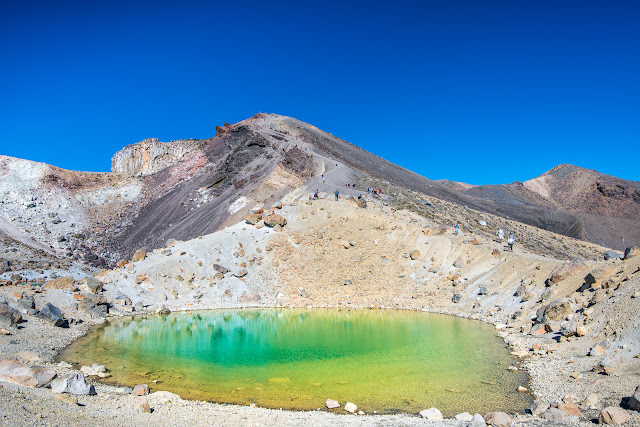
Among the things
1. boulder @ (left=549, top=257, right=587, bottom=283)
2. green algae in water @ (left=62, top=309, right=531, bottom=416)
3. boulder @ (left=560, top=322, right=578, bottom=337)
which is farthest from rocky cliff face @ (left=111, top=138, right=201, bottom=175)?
boulder @ (left=560, top=322, right=578, bottom=337)

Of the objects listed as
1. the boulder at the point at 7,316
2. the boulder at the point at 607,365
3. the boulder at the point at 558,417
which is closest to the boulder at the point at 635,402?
the boulder at the point at 558,417

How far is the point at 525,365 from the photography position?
15.5m

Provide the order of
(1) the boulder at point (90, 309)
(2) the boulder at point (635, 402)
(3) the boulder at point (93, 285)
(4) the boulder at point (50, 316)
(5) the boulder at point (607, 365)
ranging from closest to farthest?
(2) the boulder at point (635, 402), (5) the boulder at point (607, 365), (4) the boulder at point (50, 316), (1) the boulder at point (90, 309), (3) the boulder at point (93, 285)

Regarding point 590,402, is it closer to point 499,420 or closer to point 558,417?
point 558,417

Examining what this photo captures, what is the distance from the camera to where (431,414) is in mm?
11469

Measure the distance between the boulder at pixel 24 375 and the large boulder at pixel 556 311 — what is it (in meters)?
18.6

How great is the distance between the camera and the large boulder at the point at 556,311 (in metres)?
19.2

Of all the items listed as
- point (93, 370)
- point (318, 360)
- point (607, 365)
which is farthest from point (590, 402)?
point (93, 370)

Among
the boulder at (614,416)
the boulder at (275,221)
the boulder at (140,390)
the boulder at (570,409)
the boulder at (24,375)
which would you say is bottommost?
the boulder at (140,390)

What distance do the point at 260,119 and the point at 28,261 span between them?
39.8 m

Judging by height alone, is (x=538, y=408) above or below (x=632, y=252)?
below

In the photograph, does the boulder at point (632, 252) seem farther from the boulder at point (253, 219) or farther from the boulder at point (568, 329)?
the boulder at point (253, 219)

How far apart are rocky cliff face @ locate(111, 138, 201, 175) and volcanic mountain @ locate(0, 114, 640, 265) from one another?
0.42 m

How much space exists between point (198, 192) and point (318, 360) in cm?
4483
